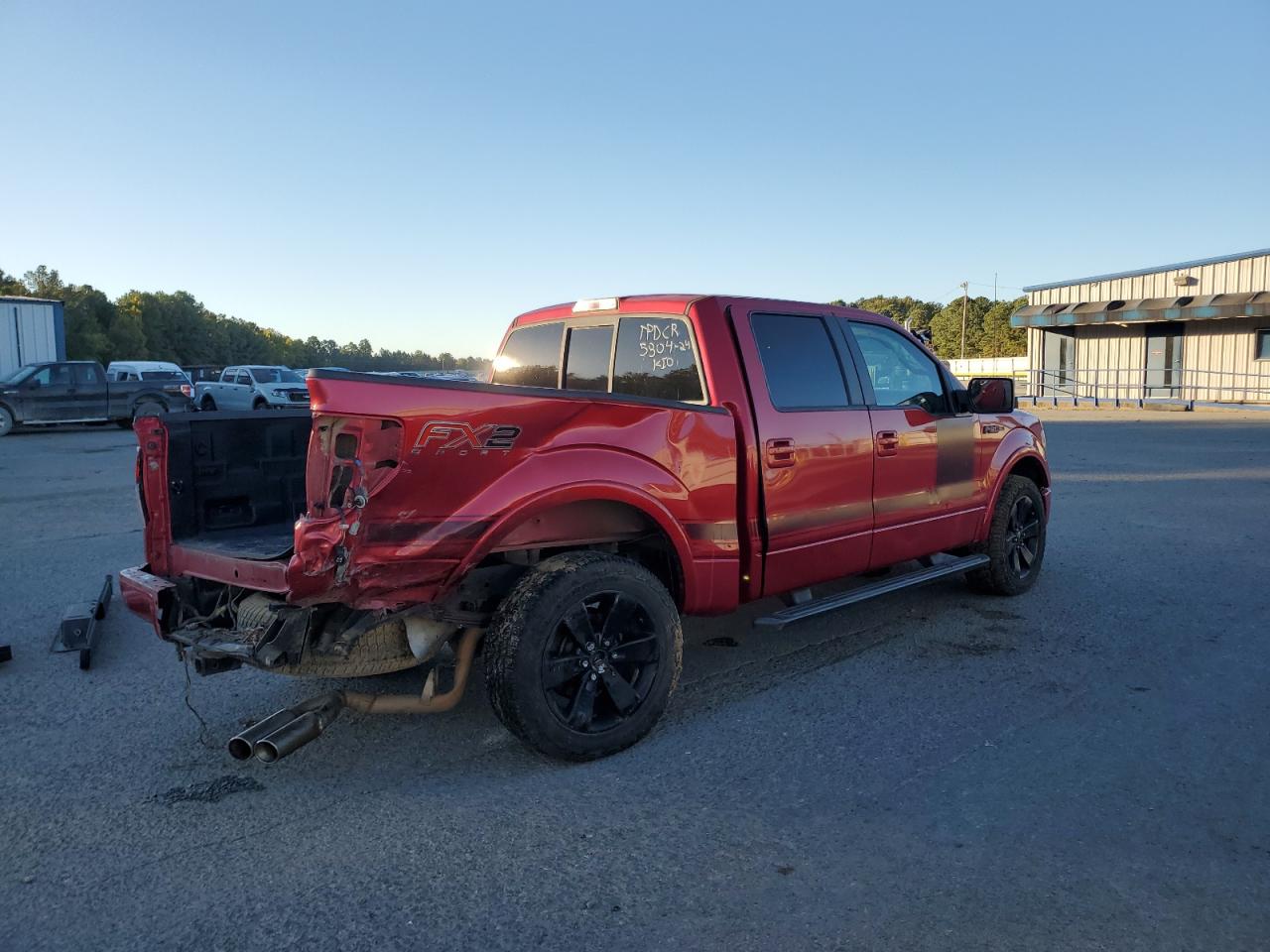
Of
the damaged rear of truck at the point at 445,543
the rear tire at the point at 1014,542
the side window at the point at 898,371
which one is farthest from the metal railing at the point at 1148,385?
the damaged rear of truck at the point at 445,543

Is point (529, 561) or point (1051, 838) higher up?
point (529, 561)

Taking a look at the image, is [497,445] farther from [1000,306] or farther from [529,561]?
[1000,306]

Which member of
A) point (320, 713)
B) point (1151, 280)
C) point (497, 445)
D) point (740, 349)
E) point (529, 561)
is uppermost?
point (1151, 280)

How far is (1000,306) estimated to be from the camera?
8919 centimetres

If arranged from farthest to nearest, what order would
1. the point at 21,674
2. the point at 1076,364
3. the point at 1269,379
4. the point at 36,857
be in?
the point at 1076,364 < the point at 1269,379 < the point at 21,674 < the point at 36,857

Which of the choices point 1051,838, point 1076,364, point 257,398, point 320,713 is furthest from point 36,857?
point 1076,364

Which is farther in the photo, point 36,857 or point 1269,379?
point 1269,379

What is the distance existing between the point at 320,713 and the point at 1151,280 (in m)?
36.0

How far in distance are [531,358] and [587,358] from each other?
1.69ft

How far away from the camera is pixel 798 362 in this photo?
186 inches

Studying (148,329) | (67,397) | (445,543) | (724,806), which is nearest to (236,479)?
(445,543)

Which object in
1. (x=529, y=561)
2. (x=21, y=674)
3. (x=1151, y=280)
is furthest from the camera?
(x=1151, y=280)

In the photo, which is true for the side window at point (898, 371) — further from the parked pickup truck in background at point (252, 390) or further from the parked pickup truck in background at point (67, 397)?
the parked pickup truck in background at point (252, 390)

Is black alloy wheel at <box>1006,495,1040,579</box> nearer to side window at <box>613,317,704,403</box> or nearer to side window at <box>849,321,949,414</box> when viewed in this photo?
side window at <box>849,321,949,414</box>
